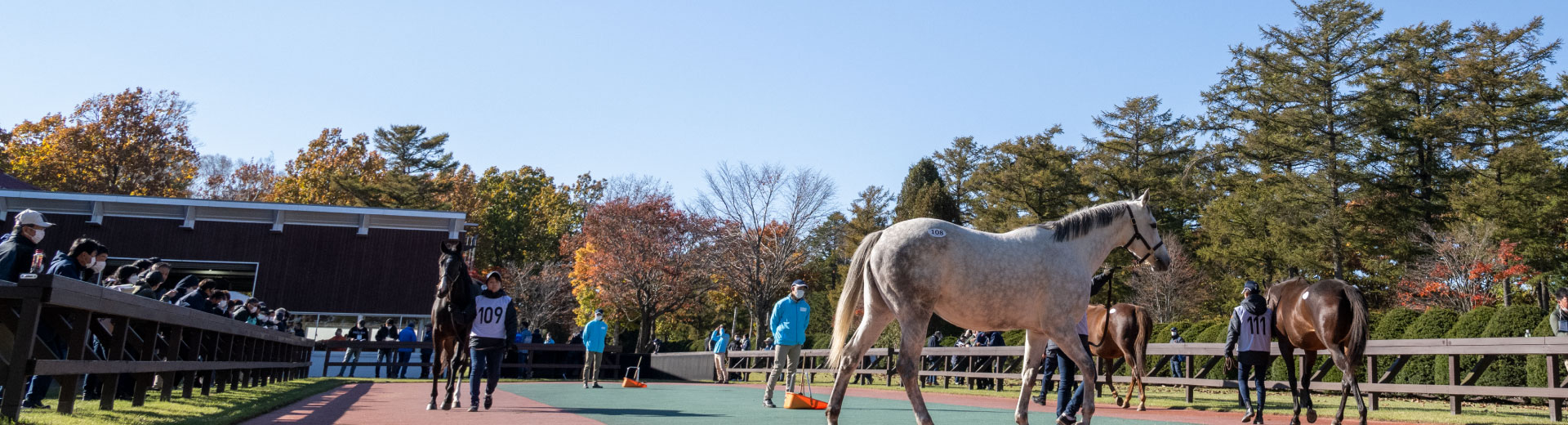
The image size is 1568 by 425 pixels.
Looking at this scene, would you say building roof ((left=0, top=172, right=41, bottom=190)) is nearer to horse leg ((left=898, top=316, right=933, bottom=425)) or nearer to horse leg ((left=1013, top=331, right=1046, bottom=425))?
horse leg ((left=898, top=316, right=933, bottom=425))

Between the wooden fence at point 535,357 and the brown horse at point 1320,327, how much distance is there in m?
17.6

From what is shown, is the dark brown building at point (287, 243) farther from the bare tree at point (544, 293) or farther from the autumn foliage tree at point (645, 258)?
the bare tree at point (544, 293)

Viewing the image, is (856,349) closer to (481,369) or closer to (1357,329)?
(1357,329)

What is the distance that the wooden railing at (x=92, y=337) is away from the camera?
5559 mm

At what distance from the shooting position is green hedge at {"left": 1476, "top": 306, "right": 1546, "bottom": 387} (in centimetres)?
1441

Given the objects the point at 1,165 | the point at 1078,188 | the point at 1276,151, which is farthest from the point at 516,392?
the point at 1,165

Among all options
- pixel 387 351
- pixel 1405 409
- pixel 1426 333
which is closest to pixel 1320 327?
pixel 1405 409

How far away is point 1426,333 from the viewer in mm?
16562

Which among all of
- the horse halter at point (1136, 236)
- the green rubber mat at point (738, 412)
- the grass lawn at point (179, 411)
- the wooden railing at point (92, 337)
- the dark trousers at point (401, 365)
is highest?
the horse halter at point (1136, 236)

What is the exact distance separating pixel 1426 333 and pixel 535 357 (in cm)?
2378

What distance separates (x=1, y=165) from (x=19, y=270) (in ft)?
157

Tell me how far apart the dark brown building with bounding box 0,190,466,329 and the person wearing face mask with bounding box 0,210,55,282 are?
26622mm

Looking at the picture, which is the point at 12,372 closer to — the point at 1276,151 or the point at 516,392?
the point at 516,392

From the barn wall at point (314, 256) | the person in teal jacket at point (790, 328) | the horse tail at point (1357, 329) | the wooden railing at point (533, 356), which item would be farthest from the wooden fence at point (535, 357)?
the horse tail at point (1357, 329)
